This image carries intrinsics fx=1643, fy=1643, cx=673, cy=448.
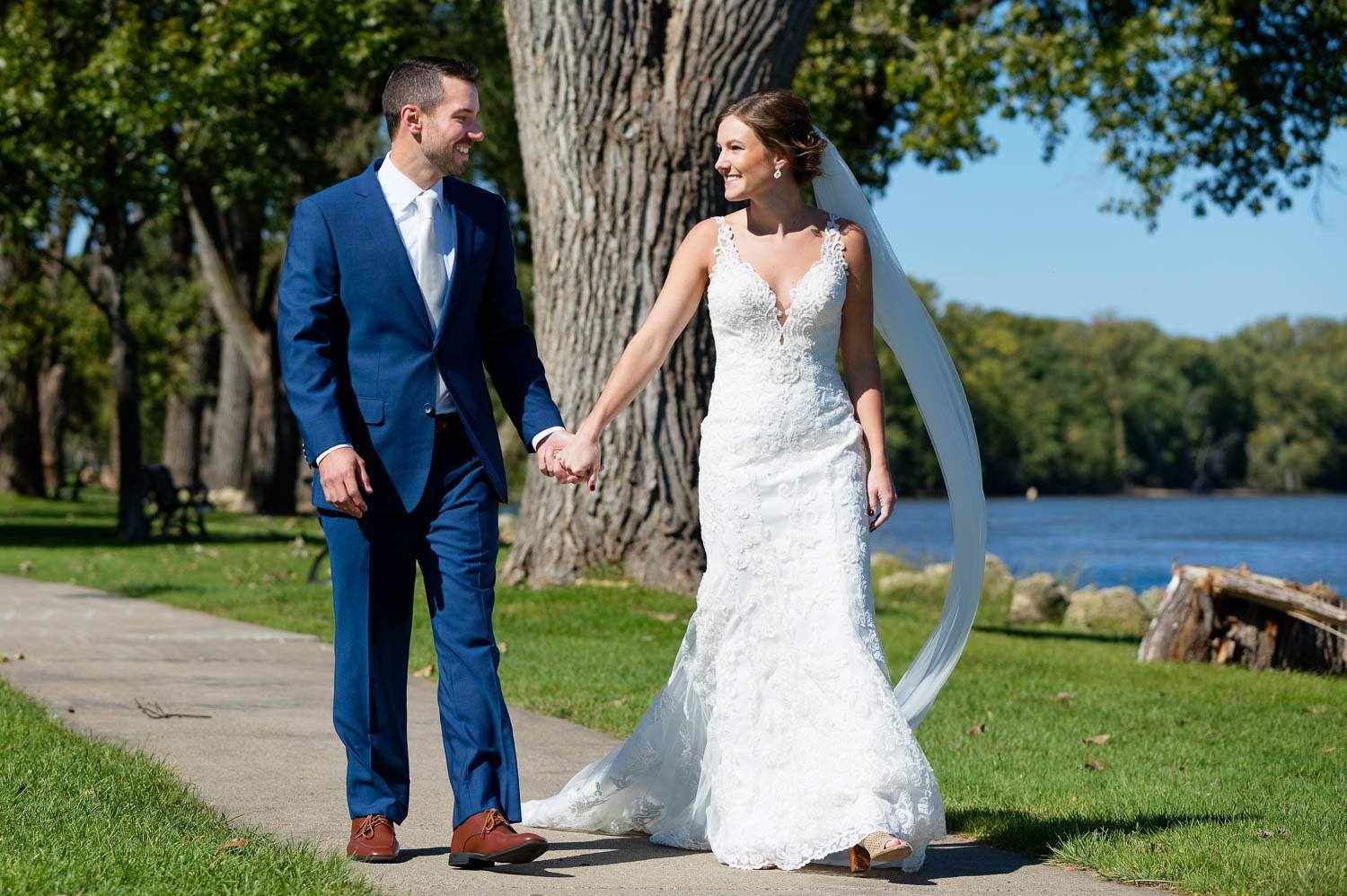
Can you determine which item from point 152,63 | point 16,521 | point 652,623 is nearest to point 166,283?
point 16,521

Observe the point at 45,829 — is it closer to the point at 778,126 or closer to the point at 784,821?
the point at 784,821

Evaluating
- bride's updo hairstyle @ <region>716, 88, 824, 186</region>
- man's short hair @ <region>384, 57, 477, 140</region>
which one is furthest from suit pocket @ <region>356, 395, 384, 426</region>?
bride's updo hairstyle @ <region>716, 88, 824, 186</region>

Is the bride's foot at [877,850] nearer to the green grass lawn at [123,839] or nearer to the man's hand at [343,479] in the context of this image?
the green grass lawn at [123,839]

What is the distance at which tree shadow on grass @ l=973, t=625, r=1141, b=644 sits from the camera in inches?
575

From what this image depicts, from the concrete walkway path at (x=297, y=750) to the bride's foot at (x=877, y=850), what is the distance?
0.22 ft

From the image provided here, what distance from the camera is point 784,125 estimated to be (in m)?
5.14

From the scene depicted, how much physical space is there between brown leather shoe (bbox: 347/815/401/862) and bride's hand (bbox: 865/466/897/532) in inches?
69.1

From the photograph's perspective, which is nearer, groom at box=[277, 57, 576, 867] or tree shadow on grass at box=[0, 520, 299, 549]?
groom at box=[277, 57, 576, 867]

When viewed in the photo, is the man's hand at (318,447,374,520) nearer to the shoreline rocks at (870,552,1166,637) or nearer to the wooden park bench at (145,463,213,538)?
the shoreline rocks at (870,552,1166,637)

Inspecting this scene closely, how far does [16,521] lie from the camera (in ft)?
88.4

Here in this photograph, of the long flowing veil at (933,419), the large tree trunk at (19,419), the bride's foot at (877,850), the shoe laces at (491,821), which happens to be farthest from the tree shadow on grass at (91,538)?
the bride's foot at (877,850)

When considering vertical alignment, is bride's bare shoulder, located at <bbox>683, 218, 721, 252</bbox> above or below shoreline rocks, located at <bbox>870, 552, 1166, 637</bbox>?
above

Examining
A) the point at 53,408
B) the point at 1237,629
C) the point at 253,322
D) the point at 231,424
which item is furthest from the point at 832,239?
the point at 53,408

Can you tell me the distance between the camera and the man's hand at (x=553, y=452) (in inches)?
195
